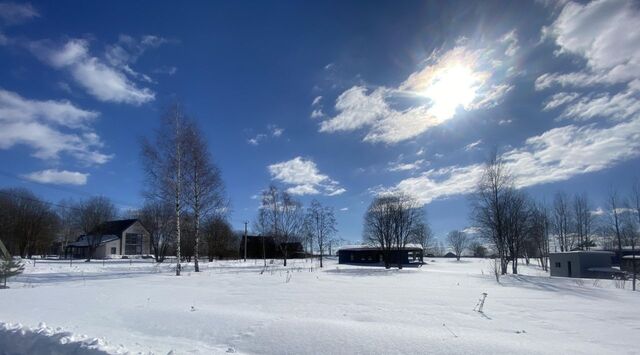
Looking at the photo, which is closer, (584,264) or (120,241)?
(584,264)

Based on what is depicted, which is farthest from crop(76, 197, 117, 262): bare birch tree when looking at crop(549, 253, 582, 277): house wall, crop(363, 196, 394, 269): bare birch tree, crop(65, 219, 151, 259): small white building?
crop(549, 253, 582, 277): house wall

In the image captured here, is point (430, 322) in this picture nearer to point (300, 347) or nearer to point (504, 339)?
point (504, 339)

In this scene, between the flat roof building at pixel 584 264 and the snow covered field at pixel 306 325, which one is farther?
the flat roof building at pixel 584 264

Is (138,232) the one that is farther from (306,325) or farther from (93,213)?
(306,325)

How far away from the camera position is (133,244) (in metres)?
83.6

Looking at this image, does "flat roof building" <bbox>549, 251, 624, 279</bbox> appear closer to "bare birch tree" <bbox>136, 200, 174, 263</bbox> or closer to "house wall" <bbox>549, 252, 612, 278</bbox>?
"house wall" <bbox>549, 252, 612, 278</bbox>

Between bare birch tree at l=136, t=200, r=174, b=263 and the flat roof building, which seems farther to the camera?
bare birch tree at l=136, t=200, r=174, b=263

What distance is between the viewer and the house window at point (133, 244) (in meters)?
82.8

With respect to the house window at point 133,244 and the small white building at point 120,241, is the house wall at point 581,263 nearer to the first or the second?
the small white building at point 120,241

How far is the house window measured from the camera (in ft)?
272

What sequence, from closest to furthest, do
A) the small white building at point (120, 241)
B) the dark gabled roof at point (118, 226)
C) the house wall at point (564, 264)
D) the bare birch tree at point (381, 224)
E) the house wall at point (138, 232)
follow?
the house wall at point (564, 264)
the bare birch tree at point (381, 224)
the small white building at point (120, 241)
the house wall at point (138, 232)
the dark gabled roof at point (118, 226)

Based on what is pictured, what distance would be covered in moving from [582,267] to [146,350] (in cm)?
4147

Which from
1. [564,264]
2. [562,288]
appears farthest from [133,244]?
[562,288]

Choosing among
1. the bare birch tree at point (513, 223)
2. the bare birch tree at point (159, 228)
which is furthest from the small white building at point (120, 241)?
the bare birch tree at point (513, 223)
